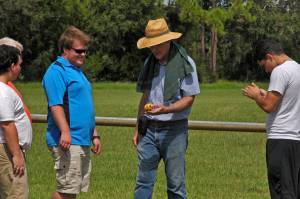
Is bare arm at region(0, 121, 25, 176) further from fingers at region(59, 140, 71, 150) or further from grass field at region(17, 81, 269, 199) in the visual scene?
grass field at region(17, 81, 269, 199)

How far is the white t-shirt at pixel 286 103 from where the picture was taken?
586 centimetres

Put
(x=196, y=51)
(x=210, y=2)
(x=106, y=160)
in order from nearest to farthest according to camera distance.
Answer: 1. (x=106, y=160)
2. (x=196, y=51)
3. (x=210, y=2)

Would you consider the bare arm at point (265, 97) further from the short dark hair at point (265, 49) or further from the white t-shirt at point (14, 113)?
the white t-shirt at point (14, 113)

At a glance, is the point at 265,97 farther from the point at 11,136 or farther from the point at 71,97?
the point at 11,136

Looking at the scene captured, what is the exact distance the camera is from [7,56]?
17.7ft

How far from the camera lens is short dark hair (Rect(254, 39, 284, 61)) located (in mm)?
5973

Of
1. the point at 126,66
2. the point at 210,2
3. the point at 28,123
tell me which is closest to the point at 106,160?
the point at 28,123

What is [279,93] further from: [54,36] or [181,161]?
[54,36]

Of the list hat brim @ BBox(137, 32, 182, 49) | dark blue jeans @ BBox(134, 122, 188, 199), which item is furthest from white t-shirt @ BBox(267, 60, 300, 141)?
hat brim @ BBox(137, 32, 182, 49)

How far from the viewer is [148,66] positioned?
6.42 meters

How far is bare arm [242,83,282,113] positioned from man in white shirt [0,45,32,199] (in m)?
1.92

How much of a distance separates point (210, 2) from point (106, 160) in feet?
204

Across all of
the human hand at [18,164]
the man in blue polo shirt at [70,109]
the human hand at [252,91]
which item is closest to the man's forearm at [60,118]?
the man in blue polo shirt at [70,109]

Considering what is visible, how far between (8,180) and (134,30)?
56.4 metres
